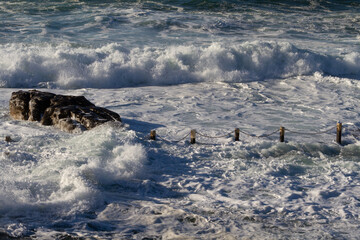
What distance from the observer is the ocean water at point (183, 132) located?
7711 mm

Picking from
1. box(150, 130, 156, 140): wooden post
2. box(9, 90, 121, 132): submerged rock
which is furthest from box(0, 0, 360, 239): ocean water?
box(9, 90, 121, 132): submerged rock

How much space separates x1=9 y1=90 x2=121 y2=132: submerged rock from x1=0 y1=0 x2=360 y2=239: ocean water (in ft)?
1.12

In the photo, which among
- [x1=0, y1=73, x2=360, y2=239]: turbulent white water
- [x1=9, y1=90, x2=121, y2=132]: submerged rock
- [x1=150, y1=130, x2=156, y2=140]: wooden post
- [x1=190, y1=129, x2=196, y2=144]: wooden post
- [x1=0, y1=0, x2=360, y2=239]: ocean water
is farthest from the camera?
[x1=9, y1=90, x2=121, y2=132]: submerged rock

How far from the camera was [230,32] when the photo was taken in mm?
25578

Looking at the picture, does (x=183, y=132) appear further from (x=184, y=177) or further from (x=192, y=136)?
(x=184, y=177)

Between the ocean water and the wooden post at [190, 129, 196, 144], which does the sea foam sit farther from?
the wooden post at [190, 129, 196, 144]

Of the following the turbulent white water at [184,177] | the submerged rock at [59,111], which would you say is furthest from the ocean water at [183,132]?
the submerged rock at [59,111]

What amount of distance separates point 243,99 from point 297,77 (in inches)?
174

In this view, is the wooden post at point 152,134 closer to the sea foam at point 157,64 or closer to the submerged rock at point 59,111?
the submerged rock at point 59,111

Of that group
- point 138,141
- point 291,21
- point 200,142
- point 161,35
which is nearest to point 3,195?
point 138,141

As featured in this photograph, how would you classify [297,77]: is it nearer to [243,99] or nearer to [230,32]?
[243,99]

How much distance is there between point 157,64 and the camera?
63.4 ft

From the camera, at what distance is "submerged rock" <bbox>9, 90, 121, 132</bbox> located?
1205 centimetres

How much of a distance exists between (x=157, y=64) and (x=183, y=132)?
24.7 feet
